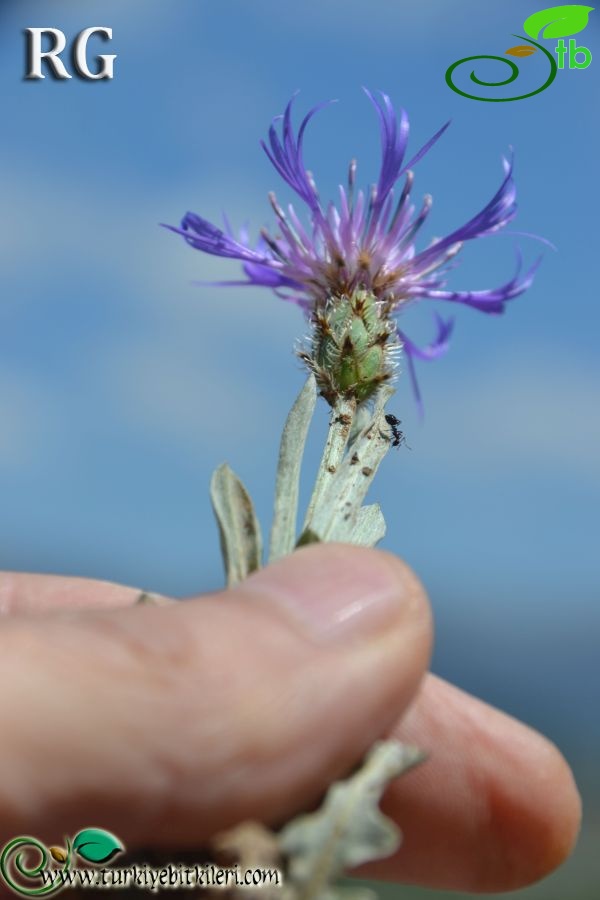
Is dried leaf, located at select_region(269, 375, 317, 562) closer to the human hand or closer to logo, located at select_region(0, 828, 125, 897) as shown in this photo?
the human hand

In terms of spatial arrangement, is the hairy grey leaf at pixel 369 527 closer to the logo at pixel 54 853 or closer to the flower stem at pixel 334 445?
the flower stem at pixel 334 445

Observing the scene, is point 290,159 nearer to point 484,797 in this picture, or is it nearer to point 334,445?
point 334,445

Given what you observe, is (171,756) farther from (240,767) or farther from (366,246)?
(366,246)

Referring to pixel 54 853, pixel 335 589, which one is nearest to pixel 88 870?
pixel 54 853

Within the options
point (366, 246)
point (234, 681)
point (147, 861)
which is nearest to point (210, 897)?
point (147, 861)

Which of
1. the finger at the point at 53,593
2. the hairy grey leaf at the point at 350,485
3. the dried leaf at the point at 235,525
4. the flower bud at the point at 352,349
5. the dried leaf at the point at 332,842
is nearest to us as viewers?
the dried leaf at the point at 332,842

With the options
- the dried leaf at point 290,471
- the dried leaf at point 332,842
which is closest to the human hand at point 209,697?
the dried leaf at point 332,842

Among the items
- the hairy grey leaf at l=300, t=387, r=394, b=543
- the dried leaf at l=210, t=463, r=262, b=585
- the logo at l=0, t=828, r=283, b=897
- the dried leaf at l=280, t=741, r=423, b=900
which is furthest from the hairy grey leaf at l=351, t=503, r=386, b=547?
the logo at l=0, t=828, r=283, b=897
